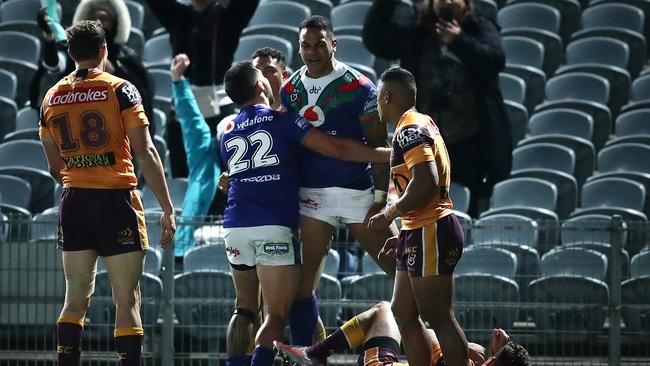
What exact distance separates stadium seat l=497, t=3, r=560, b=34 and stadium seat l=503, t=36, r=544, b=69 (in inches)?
19.1

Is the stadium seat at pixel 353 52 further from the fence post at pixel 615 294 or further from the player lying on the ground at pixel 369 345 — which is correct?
the player lying on the ground at pixel 369 345

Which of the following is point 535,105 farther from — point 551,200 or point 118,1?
point 118,1

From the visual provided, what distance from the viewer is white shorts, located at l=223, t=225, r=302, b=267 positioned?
839cm

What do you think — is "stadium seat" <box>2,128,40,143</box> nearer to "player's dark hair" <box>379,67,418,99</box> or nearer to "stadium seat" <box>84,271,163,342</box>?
"stadium seat" <box>84,271,163,342</box>

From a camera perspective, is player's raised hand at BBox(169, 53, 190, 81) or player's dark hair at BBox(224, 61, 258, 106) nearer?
player's dark hair at BBox(224, 61, 258, 106)

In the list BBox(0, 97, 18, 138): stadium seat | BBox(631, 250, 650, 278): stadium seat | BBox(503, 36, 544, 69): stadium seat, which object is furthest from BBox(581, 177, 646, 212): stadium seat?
BBox(0, 97, 18, 138): stadium seat

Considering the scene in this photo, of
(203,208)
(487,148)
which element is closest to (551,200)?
(487,148)

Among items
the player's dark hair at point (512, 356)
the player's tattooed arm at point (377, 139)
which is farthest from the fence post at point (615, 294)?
the player's dark hair at point (512, 356)

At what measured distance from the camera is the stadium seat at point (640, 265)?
10.7 metres

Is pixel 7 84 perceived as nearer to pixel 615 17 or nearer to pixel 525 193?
pixel 525 193

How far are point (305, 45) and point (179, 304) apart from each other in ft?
9.52

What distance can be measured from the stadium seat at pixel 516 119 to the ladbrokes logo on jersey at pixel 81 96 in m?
6.88

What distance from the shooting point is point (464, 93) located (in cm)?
1238

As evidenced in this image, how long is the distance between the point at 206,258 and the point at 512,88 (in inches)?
193
